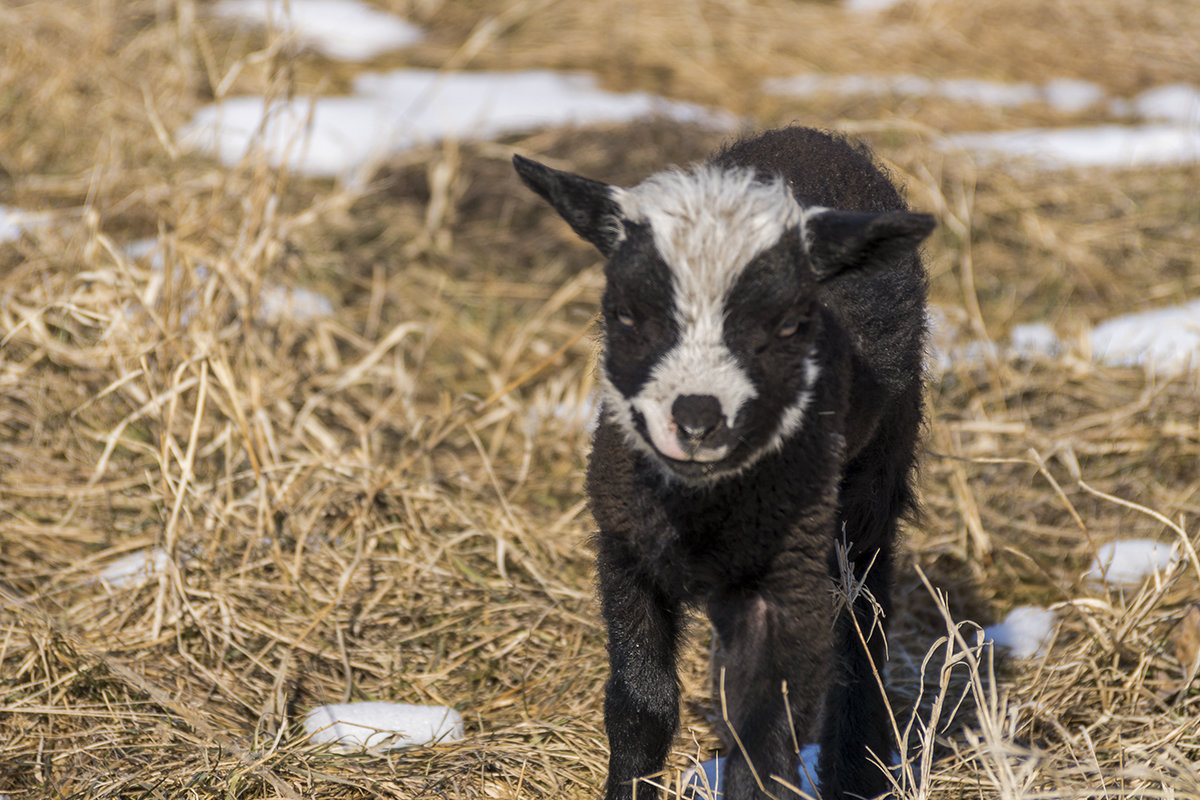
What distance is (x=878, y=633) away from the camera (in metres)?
4.23

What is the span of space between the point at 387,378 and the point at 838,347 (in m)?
3.75

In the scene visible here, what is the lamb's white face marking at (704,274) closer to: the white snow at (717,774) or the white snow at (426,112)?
the white snow at (717,774)

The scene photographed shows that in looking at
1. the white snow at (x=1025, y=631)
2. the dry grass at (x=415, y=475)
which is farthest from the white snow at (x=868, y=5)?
the white snow at (x=1025, y=631)

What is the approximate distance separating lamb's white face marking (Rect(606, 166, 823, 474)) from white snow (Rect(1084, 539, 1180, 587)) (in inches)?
105

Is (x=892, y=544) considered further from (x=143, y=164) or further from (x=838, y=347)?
(x=143, y=164)

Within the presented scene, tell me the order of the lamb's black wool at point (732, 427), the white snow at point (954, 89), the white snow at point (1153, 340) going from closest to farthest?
the lamb's black wool at point (732, 427)
the white snow at point (1153, 340)
the white snow at point (954, 89)

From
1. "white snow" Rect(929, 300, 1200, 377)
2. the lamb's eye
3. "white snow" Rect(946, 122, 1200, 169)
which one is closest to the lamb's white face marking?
the lamb's eye

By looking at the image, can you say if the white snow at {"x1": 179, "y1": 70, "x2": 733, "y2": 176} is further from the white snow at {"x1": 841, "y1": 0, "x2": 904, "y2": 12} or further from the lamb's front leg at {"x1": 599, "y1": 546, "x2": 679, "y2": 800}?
the lamb's front leg at {"x1": 599, "y1": 546, "x2": 679, "y2": 800}

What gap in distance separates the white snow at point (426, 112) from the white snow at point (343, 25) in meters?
0.83

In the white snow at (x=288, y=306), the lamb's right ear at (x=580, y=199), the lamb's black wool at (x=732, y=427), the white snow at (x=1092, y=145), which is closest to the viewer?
the lamb's black wool at (x=732, y=427)

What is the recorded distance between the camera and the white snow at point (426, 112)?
9.18m

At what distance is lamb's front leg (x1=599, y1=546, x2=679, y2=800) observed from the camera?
3.55 metres

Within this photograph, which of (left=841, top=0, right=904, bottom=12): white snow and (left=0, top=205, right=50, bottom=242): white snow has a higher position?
(left=841, top=0, right=904, bottom=12): white snow

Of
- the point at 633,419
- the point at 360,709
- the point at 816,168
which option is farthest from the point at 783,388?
the point at 360,709
